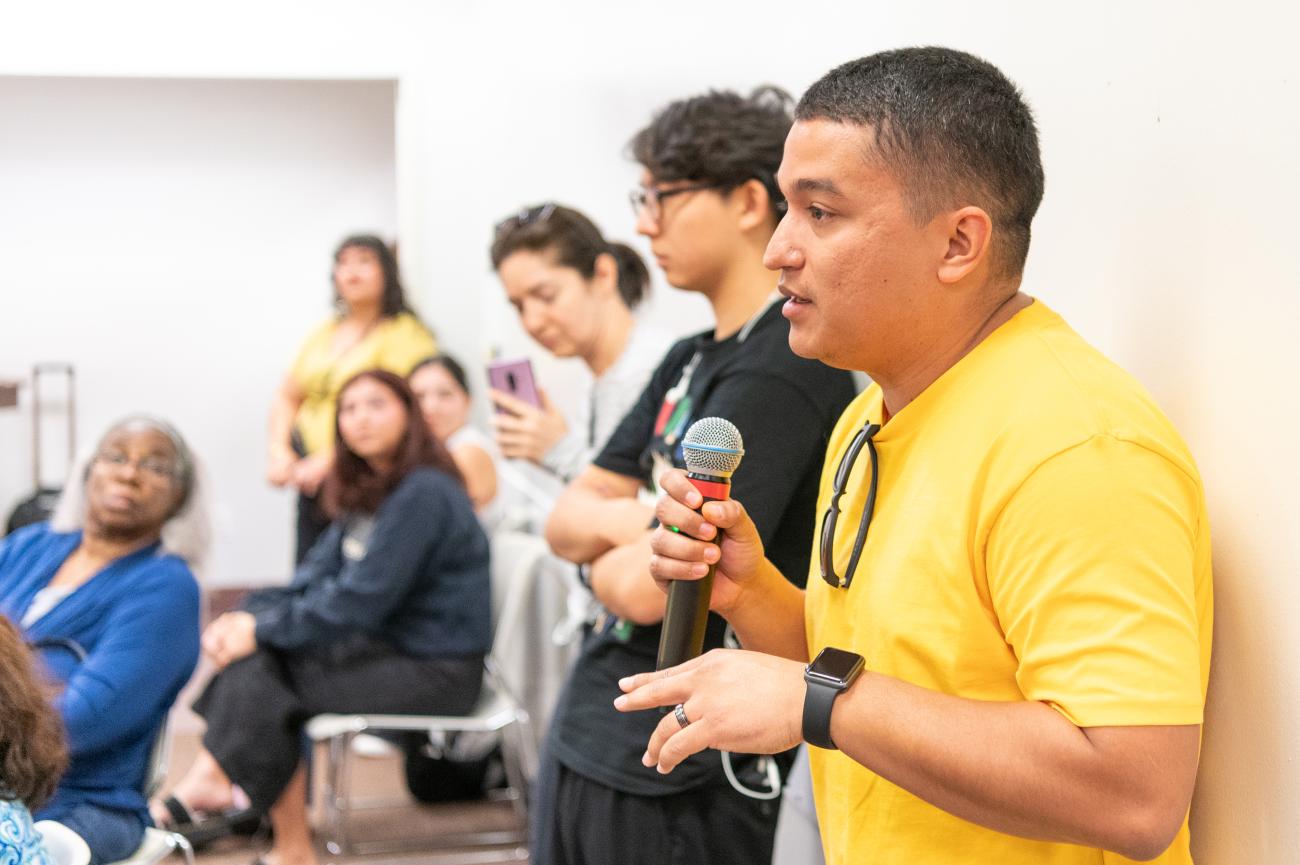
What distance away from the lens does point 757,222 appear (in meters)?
1.77

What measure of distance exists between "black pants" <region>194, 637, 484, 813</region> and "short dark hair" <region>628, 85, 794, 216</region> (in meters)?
2.04

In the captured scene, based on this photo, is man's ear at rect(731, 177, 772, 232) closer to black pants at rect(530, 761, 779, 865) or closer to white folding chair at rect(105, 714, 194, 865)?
black pants at rect(530, 761, 779, 865)

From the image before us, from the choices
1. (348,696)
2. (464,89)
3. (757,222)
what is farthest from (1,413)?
(757,222)

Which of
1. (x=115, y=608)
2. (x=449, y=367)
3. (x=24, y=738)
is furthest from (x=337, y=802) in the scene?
(x=24, y=738)

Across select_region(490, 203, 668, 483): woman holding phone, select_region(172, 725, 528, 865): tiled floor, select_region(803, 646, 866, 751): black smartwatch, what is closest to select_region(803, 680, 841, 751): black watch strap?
select_region(803, 646, 866, 751): black smartwatch

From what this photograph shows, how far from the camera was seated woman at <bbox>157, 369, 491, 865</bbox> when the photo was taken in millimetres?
3467

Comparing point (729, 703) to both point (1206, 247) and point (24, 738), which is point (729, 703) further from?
point (24, 738)

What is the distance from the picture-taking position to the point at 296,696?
11.5ft

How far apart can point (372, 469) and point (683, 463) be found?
2.31 metres

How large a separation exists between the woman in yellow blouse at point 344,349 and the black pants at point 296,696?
58.0 inches

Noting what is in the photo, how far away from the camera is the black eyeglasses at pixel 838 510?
3.65 ft

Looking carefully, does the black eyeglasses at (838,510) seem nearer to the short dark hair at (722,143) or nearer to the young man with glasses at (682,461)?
the young man with glasses at (682,461)

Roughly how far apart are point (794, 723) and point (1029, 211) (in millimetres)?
438

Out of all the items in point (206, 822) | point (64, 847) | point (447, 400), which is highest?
point (447, 400)
